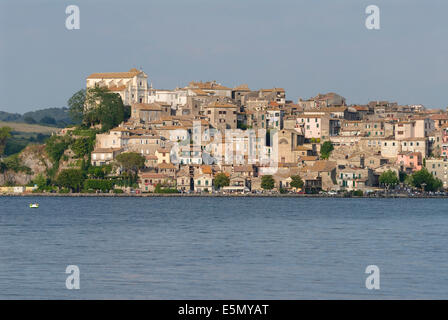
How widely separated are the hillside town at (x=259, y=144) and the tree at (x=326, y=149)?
86mm

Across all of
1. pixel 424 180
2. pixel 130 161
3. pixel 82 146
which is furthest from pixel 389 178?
pixel 82 146

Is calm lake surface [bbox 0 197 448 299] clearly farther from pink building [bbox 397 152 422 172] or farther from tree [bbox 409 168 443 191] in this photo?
pink building [bbox 397 152 422 172]

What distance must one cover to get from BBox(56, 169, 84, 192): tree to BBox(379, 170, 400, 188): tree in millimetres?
24545

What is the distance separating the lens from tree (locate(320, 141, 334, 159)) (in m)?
81.5

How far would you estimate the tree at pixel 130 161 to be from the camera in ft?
251

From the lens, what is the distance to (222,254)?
2980cm

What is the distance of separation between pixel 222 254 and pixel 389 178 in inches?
1874

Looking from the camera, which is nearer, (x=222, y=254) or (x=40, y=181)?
(x=222, y=254)

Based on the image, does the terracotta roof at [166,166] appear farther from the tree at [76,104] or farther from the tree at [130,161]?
the tree at [76,104]

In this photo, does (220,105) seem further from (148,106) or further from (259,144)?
(148,106)

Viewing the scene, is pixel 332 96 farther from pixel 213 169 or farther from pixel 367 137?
pixel 213 169

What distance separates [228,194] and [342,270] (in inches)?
2001
